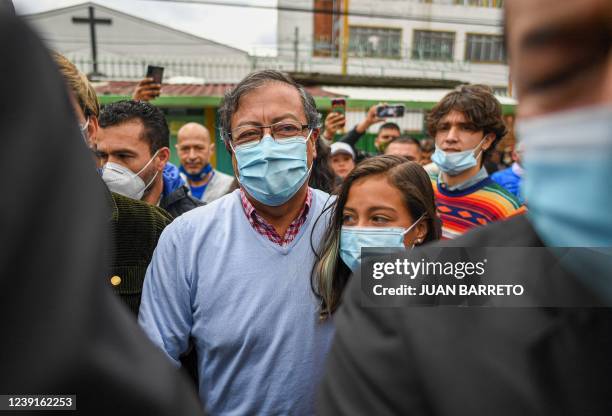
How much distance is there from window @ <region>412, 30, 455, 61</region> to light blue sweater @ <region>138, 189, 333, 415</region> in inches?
976

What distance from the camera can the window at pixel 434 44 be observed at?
24.4m

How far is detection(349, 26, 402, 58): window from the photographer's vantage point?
23203 mm

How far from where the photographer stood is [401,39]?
2441 centimetres

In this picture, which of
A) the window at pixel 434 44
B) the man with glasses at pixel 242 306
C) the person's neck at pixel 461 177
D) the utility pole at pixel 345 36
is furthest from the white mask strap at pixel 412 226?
the window at pixel 434 44

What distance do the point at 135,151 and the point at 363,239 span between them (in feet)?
5.20

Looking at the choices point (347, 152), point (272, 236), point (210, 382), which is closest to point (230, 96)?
point (272, 236)

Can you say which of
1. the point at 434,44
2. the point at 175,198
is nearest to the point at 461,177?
the point at 175,198

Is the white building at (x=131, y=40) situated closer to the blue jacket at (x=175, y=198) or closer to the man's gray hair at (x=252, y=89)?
the blue jacket at (x=175, y=198)

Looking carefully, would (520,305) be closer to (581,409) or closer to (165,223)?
(581,409)

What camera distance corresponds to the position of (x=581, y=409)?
0.61 m

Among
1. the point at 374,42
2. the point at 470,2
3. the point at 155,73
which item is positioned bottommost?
the point at 155,73

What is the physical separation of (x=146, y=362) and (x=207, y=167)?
13.0ft

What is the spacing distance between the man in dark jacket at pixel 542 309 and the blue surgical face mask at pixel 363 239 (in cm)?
92

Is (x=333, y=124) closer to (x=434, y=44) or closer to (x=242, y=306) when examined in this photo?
(x=242, y=306)
